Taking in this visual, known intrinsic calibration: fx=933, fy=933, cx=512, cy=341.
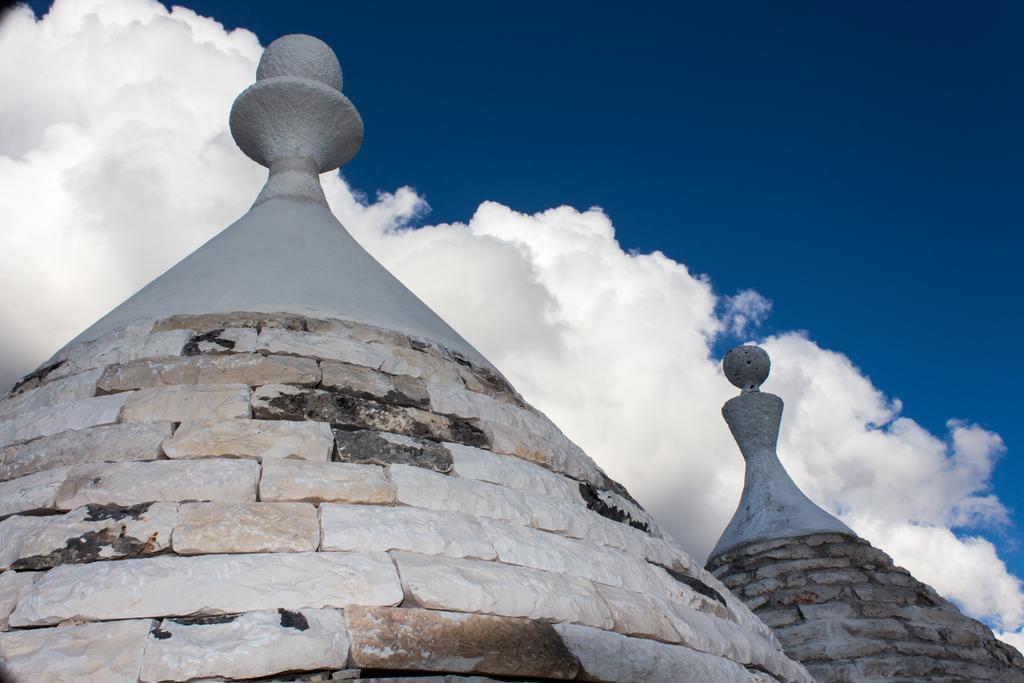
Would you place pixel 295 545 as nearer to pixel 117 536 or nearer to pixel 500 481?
pixel 117 536

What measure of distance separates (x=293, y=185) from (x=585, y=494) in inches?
107

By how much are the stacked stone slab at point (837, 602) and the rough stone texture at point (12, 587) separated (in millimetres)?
6327

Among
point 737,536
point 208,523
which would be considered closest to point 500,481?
point 208,523

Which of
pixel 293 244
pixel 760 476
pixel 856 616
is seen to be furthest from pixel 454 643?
pixel 760 476

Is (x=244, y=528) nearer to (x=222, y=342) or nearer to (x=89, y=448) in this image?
(x=89, y=448)

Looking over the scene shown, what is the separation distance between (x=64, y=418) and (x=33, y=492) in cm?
45

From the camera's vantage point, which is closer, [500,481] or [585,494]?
[500,481]

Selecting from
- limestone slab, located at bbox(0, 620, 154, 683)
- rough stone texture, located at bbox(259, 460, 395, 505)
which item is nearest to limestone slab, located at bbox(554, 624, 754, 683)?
rough stone texture, located at bbox(259, 460, 395, 505)

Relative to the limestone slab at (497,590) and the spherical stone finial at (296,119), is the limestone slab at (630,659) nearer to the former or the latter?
the limestone slab at (497,590)

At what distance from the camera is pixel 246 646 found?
2127 millimetres

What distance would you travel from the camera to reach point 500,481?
3150 millimetres

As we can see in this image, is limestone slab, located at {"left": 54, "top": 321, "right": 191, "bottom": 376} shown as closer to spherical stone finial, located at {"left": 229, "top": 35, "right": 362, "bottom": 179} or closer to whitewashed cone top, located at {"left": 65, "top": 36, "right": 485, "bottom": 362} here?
whitewashed cone top, located at {"left": 65, "top": 36, "right": 485, "bottom": 362}

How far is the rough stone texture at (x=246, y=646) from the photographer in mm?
2064

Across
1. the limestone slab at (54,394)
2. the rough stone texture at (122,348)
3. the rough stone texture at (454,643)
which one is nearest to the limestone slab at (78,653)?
the rough stone texture at (454,643)
